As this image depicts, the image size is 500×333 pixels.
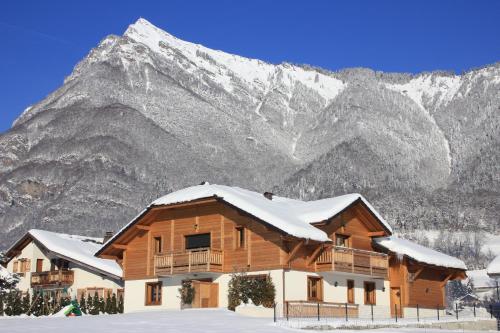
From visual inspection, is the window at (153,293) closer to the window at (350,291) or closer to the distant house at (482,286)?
the window at (350,291)

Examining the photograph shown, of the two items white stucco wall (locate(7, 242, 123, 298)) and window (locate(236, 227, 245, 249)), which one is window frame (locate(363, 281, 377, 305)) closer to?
window (locate(236, 227, 245, 249))

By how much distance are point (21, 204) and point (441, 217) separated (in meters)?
96.0

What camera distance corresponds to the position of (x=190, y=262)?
37.5m

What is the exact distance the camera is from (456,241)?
550 ft

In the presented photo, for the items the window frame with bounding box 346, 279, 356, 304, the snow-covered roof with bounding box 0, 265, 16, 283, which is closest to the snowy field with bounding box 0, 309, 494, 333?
the window frame with bounding box 346, 279, 356, 304

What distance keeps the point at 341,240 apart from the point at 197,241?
7.49m

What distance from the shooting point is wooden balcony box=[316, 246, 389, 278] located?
37219 millimetres

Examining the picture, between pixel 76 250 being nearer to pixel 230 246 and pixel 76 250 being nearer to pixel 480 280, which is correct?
pixel 230 246

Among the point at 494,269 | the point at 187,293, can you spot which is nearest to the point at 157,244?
the point at 187,293

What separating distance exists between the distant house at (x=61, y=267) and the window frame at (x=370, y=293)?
55.3ft

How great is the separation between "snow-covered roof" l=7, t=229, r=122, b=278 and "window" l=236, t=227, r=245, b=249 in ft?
49.4

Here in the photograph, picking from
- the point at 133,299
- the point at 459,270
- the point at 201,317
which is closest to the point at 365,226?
the point at 459,270

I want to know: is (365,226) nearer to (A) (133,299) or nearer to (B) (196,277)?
(B) (196,277)

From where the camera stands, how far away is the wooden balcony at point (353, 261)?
1465 inches
